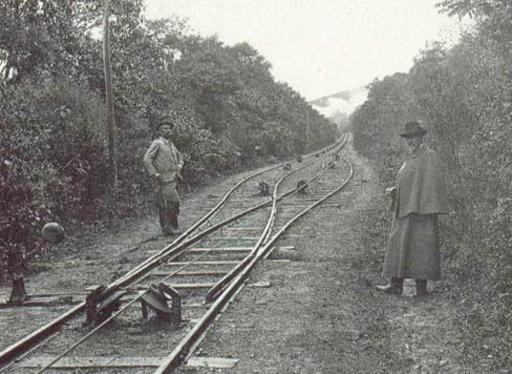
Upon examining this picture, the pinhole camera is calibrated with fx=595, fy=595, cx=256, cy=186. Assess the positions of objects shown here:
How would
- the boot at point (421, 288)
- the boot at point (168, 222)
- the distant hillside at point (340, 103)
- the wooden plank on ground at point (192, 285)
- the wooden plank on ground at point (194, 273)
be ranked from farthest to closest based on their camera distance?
the distant hillside at point (340, 103)
the boot at point (168, 222)
the wooden plank on ground at point (194, 273)
the wooden plank on ground at point (192, 285)
the boot at point (421, 288)

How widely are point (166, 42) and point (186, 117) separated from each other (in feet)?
32.5

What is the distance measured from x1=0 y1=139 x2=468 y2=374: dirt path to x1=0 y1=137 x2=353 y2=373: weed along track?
0.26 m

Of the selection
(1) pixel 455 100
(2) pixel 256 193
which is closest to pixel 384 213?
(1) pixel 455 100

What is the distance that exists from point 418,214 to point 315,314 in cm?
180

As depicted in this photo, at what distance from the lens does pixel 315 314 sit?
653 cm

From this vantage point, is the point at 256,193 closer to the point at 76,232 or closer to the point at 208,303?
the point at 76,232

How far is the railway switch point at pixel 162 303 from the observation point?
240 inches

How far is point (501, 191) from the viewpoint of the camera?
8.12m

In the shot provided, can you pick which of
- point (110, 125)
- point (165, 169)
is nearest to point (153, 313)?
point (165, 169)

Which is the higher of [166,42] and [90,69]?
[166,42]

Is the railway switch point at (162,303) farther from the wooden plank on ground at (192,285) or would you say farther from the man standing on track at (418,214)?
the man standing on track at (418,214)

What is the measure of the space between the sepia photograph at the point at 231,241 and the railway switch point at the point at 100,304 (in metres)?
0.02

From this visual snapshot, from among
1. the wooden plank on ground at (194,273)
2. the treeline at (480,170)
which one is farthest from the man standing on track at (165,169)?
the treeline at (480,170)

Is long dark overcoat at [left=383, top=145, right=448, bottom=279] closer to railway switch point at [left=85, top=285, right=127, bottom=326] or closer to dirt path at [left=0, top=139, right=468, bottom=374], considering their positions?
dirt path at [left=0, top=139, right=468, bottom=374]
